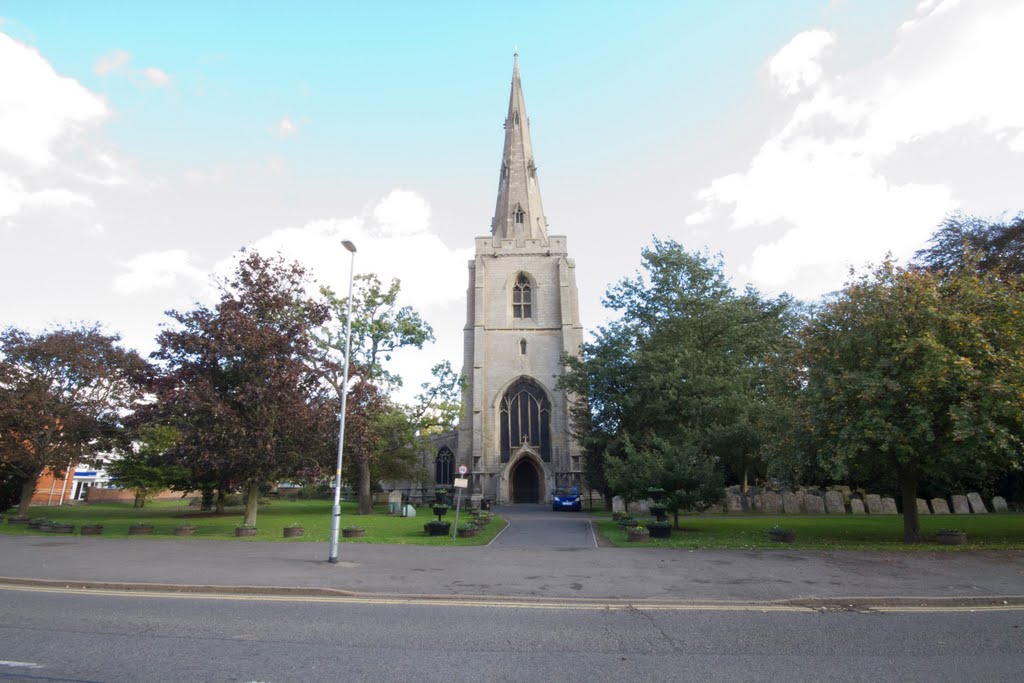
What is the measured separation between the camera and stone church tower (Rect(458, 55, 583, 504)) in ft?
144

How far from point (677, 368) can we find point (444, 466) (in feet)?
90.0

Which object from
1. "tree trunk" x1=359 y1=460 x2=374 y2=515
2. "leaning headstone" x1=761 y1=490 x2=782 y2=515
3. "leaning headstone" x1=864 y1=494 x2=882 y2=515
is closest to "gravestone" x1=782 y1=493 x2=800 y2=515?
"leaning headstone" x1=761 y1=490 x2=782 y2=515

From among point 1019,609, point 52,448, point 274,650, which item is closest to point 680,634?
point 274,650

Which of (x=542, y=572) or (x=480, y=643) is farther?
(x=542, y=572)

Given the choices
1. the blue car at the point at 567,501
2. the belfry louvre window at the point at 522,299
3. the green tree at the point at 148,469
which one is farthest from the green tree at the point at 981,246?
the green tree at the point at 148,469

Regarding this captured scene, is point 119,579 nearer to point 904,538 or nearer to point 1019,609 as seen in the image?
point 1019,609

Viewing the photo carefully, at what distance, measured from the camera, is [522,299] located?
4994 centimetres

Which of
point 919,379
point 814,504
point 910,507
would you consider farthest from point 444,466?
point 919,379

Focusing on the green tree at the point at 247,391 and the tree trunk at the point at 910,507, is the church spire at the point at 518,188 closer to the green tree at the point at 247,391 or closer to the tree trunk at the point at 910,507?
the green tree at the point at 247,391

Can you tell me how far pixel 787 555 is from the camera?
13.2m

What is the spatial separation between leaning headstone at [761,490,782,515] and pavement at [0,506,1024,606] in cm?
1633

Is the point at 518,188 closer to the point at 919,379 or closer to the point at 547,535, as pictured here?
the point at 547,535

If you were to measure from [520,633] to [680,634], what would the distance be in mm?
1936

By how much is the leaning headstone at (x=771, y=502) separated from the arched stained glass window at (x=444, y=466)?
83.6 ft
